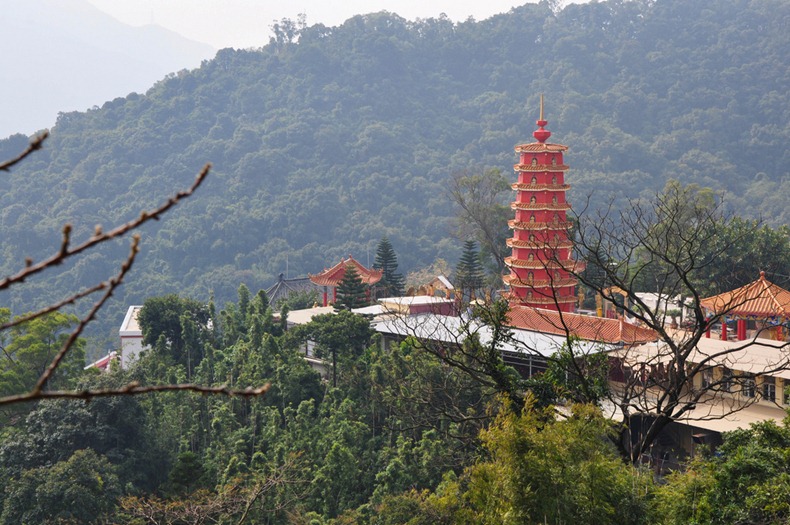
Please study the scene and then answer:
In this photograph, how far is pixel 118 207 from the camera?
53.6 meters

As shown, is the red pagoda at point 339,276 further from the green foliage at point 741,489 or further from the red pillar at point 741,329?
the green foliage at point 741,489

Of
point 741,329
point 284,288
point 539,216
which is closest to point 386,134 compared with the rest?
point 284,288

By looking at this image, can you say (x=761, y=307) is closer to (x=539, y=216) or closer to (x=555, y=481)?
(x=539, y=216)

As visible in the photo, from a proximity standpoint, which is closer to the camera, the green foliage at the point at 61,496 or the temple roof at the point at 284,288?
the green foliage at the point at 61,496

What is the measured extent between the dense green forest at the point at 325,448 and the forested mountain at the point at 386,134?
2519 centimetres

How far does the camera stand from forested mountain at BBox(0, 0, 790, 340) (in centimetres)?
5025

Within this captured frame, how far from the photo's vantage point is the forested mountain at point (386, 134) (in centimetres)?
5025

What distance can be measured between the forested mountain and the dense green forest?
25.2m

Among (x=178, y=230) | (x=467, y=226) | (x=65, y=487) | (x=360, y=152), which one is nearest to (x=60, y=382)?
(x=65, y=487)

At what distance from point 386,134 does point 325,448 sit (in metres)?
47.2

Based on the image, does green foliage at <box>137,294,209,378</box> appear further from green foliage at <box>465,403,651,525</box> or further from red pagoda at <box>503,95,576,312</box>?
green foliage at <box>465,403,651,525</box>

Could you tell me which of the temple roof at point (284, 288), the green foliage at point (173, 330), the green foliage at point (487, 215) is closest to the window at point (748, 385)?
the green foliage at point (173, 330)

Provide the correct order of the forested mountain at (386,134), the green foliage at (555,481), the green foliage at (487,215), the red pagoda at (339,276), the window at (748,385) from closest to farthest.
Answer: the green foliage at (555,481), the window at (748,385), the red pagoda at (339,276), the green foliage at (487,215), the forested mountain at (386,134)

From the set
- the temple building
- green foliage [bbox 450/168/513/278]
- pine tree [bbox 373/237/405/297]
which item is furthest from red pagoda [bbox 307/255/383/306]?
the temple building
